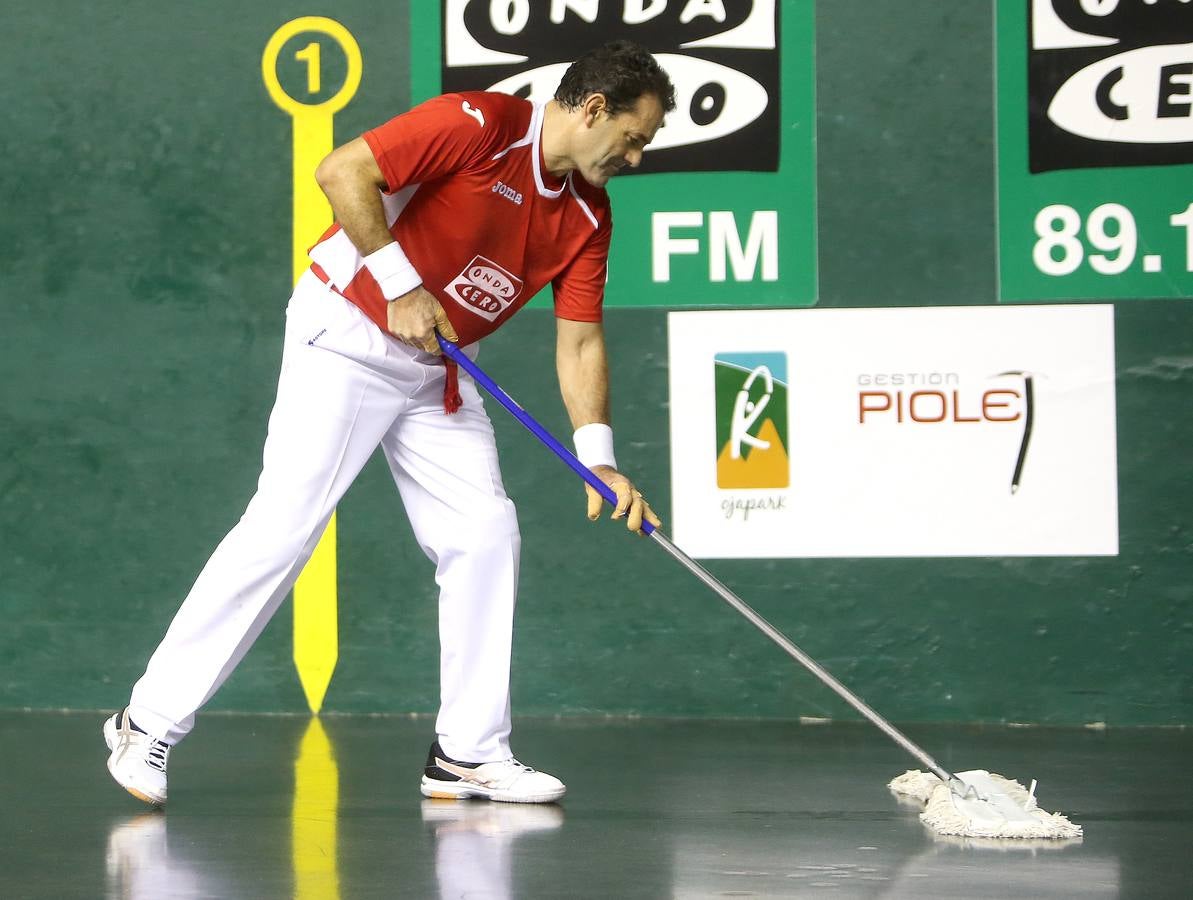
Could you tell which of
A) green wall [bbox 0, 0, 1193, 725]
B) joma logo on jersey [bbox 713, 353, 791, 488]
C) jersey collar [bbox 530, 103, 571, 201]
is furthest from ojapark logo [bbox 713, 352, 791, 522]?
jersey collar [bbox 530, 103, 571, 201]

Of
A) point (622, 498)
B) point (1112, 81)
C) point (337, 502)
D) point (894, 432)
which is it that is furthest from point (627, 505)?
point (1112, 81)

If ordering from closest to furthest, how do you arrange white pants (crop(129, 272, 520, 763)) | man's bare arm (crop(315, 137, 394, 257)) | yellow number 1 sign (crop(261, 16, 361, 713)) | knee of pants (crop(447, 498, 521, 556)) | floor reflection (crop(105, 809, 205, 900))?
1. floor reflection (crop(105, 809, 205, 900))
2. man's bare arm (crop(315, 137, 394, 257))
3. white pants (crop(129, 272, 520, 763))
4. knee of pants (crop(447, 498, 521, 556))
5. yellow number 1 sign (crop(261, 16, 361, 713))

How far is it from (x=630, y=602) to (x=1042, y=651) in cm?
112

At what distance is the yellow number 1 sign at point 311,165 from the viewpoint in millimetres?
4391

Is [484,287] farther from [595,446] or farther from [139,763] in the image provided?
[139,763]

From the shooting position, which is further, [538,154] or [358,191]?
[538,154]

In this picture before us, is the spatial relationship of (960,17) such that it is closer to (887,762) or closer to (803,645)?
(803,645)

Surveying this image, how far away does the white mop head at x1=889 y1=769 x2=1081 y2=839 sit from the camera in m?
2.77

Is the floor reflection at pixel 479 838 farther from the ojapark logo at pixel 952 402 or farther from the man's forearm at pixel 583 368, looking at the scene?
the ojapark logo at pixel 952 402

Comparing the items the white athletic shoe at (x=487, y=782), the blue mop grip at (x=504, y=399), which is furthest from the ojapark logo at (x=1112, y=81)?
the white athletic shoe at (x=487, y=782)

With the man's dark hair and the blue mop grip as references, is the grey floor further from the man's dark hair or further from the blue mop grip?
the man's dark hair

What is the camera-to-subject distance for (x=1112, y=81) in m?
4.16

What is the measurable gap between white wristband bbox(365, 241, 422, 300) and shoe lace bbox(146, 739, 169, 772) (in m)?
0.98

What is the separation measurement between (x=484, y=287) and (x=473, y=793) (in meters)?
1.03
